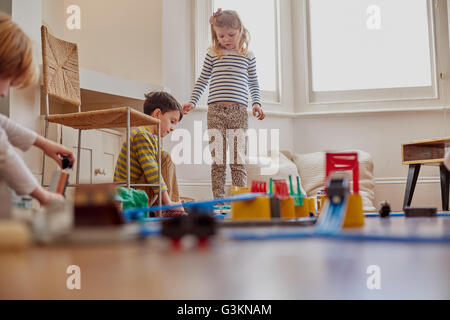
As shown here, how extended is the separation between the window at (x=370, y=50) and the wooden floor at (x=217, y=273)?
10.9ft

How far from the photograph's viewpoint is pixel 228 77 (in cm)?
265

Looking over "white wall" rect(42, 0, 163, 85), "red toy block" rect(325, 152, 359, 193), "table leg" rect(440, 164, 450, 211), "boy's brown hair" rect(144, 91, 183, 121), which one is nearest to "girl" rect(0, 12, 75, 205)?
"red toy block" rect(325, 152, 359, 193)

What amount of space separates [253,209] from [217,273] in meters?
0.33

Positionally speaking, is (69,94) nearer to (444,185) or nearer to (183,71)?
(183,71)

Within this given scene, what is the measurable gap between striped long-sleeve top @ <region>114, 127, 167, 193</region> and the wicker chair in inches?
1.4

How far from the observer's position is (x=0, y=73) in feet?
2.36

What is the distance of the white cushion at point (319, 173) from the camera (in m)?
3.04

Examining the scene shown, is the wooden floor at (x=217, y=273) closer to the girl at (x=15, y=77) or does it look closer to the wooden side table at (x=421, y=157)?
the girl at (x=15, y=77)

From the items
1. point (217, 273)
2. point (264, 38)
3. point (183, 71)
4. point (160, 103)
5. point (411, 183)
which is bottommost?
point (217, 273)

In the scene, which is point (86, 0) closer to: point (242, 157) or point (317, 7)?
point (242, 157)

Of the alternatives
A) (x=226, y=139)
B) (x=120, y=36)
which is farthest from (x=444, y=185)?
(x=120, y=36)

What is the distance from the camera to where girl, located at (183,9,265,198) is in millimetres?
2623

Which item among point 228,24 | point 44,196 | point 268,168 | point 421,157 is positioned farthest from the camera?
point 268,168

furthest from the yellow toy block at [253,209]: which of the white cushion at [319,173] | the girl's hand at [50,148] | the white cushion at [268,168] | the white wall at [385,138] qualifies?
the white wall at [385,138]
